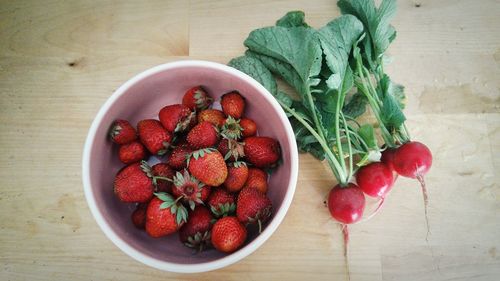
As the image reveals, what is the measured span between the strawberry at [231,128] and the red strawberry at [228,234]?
120 millimetres

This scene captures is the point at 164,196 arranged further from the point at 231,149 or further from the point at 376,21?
the point at 376,21

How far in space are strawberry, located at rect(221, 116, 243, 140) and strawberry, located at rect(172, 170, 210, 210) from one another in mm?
82

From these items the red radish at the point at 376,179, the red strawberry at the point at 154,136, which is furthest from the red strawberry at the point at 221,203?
the red radish at the point at 376,179

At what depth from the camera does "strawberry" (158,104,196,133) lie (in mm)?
577

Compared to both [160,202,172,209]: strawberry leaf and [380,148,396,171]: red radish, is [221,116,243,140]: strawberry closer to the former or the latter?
[160,202,172,209]: strawberry leaf

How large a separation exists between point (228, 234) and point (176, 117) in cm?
18

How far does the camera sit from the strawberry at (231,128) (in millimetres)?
575

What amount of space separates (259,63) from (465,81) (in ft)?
1.19

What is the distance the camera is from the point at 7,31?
2.32 ft

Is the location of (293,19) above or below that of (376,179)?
above

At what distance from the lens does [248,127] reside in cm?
59

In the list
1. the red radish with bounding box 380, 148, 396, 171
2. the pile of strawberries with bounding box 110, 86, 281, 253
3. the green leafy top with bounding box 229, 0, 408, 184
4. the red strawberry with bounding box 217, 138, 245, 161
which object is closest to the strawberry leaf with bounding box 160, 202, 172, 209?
the pile of strawberries with bounding box 110, 86, 281, 253

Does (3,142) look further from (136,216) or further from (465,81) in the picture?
(465,81)

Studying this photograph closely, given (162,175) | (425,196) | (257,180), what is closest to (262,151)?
(257,180)
